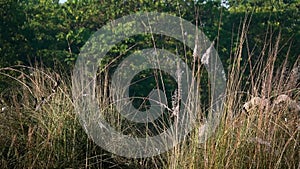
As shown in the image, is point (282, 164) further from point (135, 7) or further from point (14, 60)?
point (135, 7)

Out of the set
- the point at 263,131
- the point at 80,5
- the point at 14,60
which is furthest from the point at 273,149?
the point at 80,5

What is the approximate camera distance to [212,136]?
276cm

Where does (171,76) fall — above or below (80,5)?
below

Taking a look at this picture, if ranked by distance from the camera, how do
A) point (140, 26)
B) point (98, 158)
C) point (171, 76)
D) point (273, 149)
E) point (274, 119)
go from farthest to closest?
point (140, 26) < point (171, 76) < point (98, 158) < point (274, 119) < point (273, 149)

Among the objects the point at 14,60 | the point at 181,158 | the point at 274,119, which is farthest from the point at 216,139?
the point at 14,60

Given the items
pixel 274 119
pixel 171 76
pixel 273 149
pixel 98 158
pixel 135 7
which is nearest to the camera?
pixel 273 149

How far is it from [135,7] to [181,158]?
26.8 ft

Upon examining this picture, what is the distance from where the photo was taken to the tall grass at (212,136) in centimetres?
270

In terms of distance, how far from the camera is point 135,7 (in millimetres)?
10688

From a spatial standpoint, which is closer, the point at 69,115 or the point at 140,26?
the point at 69,115

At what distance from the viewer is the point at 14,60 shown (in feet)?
29.2

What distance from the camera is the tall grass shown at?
270cm

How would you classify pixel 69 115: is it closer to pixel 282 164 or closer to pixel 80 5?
pixel 282 164

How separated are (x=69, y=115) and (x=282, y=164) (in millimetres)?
1421
